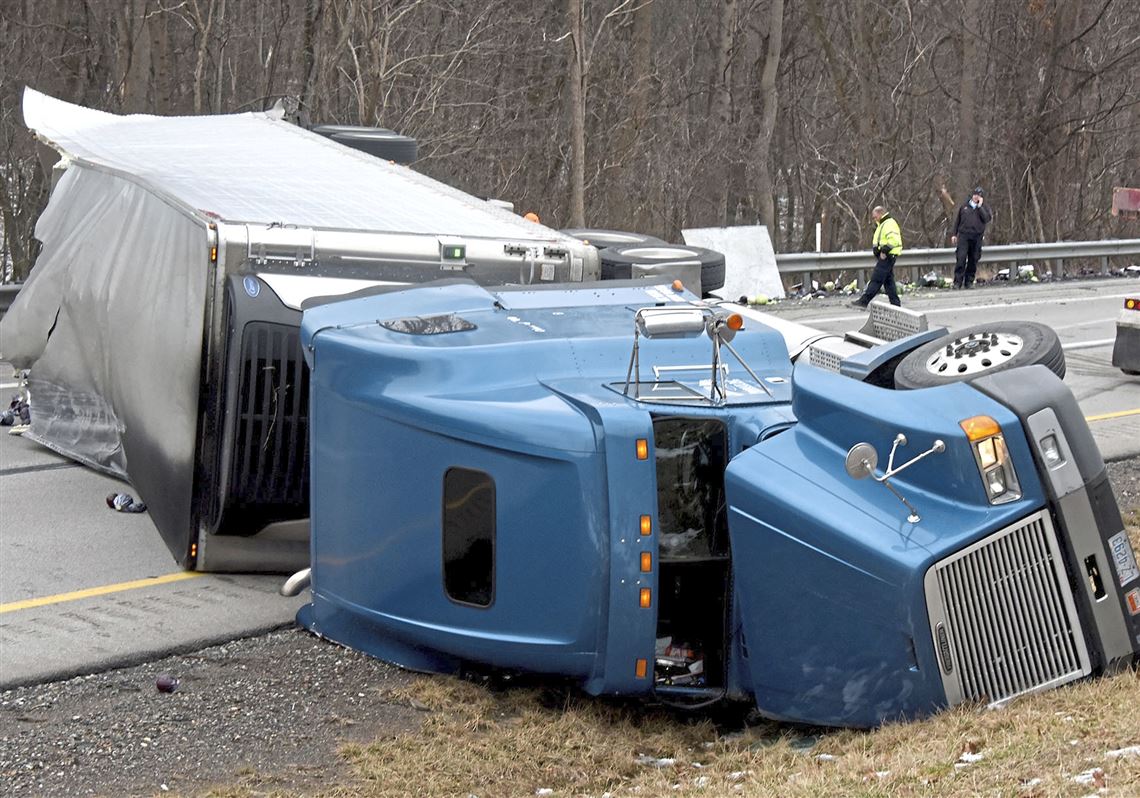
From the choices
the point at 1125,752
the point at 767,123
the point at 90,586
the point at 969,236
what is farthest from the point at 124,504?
the point at 767,123

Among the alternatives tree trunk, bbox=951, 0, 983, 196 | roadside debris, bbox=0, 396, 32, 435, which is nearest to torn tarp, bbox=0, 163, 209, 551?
roadside debris, bbox=0, 396, 32, 435

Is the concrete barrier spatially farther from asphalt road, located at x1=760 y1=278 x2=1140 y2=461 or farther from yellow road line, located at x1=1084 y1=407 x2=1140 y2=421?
yellow road line, located at x1=1084 y1=407 x2=1140 y2=421

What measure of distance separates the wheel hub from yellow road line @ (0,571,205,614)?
442 centimetres

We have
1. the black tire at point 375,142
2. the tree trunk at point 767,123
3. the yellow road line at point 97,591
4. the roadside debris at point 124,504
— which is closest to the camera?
the yellow road line at point 97,591

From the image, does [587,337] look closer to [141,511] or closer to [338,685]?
[338,685]

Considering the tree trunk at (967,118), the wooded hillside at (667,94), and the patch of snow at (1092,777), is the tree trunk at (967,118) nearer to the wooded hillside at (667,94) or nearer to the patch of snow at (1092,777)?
the wooded hillside at (667,94)

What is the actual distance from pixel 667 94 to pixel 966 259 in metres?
14.6

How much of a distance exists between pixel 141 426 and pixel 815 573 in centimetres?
482

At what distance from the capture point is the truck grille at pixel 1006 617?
5.31 metres

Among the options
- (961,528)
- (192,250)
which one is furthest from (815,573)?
(192,250)

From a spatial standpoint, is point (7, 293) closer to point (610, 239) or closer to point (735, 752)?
point (610, 239)

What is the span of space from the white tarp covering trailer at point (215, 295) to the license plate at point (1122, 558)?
4151mm

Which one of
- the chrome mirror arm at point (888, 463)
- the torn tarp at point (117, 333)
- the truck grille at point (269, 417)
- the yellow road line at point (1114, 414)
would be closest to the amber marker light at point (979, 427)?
the chrome mirror arm at point (888, 463)

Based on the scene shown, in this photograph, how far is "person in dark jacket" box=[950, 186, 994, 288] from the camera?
23.7 m
